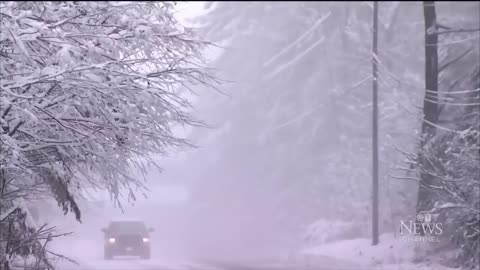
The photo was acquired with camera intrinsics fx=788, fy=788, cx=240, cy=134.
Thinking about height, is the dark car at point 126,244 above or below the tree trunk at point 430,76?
below

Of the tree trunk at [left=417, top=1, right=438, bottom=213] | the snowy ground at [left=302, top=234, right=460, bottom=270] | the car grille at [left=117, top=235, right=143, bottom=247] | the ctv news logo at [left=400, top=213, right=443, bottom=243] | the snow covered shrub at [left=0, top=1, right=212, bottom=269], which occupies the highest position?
the tree trunk at [left=417, top=1, right=438, bottom=213]

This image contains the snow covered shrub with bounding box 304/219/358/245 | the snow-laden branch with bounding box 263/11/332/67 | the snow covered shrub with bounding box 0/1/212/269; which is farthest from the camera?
the snow-laden branch with bounding box 263/11/332/67

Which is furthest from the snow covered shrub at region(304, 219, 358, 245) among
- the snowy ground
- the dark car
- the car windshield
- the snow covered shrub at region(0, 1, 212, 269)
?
the snow covered shrub at region(0, 1, 212, 269)

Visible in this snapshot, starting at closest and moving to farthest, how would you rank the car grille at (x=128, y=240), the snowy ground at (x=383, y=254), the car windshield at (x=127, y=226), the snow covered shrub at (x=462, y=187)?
the snow covered shrub at (x=462, y=187) < the snowy ground at (x=383, y=254) < the car grille at (x=128, y=240) < the car windshield at (x=127, y=226)

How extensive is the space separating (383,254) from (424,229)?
1.45 metres

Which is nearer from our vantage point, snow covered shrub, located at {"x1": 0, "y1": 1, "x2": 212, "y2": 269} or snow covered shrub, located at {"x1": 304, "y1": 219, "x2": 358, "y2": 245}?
snow covered shrub, located at {"x1": 0, "y1": 1, "x2": 212, "y2": 269}

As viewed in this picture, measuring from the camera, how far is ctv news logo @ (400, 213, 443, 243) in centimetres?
2300

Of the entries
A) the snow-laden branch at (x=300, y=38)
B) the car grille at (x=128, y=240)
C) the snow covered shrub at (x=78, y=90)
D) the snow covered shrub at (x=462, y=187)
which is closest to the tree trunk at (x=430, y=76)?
the snow covered shrub at (x=462, y=187)

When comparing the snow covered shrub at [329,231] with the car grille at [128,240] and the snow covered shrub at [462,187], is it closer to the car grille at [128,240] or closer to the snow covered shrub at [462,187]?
the car grille at [128,240]

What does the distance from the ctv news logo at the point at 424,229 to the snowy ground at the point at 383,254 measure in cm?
31

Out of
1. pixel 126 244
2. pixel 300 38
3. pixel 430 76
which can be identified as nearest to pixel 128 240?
pixel 126 244

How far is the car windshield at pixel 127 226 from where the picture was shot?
29.9 metres

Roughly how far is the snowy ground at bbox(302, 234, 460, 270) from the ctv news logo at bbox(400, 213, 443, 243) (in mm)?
305

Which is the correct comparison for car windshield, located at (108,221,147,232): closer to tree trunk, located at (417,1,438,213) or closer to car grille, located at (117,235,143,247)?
car grille, located at (117,235,143,247)
